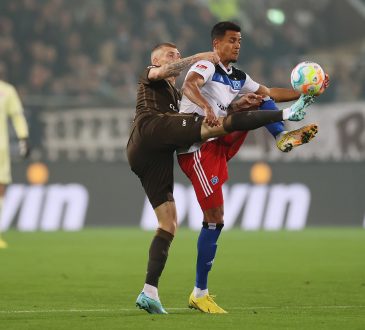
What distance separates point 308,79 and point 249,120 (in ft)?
1.63

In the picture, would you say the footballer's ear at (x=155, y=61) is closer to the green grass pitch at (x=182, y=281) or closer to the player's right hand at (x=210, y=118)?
the player's right hand at (x=210, y=118)

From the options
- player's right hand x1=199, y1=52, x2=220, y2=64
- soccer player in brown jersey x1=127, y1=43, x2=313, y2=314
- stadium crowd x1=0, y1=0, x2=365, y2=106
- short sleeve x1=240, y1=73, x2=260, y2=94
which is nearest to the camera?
soccer player in brown jersey x1=127, y1=43, x2=313, y2=314

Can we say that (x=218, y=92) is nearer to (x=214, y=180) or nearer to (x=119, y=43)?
(x=214, y=180)

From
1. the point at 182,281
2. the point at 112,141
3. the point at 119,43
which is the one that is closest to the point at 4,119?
the point at 112,141

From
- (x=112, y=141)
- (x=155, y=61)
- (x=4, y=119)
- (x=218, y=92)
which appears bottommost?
(x=112, y=141)

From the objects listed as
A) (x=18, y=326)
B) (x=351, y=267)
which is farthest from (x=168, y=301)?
(x=351, y=267)

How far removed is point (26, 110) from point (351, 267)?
25.8ft

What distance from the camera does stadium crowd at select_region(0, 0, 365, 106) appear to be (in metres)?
21.1

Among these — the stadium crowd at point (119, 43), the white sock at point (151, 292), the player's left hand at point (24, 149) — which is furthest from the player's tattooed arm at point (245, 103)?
the stadium crowd at point (119, 43)

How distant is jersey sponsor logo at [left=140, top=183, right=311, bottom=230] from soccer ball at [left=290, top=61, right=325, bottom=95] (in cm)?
1131

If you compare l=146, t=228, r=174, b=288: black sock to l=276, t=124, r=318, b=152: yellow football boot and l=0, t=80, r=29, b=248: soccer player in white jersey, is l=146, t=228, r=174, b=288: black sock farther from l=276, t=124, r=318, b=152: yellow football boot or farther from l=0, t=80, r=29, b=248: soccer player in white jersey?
l=0, t=80, r=29, b=248: soccer player in white jersey

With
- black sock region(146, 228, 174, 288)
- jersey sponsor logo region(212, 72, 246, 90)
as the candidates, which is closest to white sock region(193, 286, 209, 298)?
black sock region(146, 228, 174, 288)

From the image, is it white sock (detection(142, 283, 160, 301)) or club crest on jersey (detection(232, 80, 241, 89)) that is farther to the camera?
club crest on jersey (detection(232, 80, 241, 89))

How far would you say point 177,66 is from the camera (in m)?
8.37
